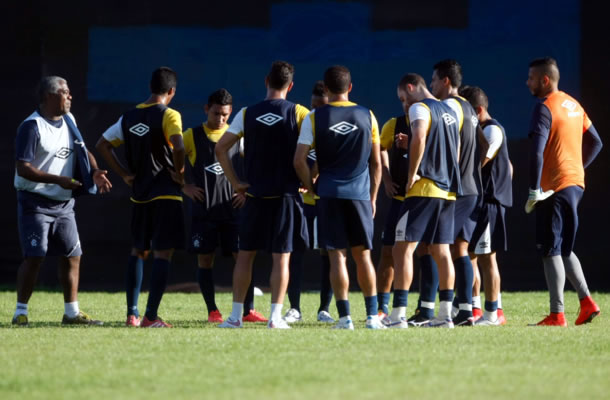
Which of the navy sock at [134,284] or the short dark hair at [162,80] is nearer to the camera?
the short dark hair at [162,80]

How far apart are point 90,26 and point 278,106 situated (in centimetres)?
608

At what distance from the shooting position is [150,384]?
4.43 metres

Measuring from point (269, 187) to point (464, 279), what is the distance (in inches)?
71.2

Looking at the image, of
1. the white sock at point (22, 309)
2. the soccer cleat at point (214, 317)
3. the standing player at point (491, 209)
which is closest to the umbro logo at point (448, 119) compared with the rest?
the standing player at point (491, 209)

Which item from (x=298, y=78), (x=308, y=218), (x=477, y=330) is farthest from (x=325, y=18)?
(x=477, y=330)

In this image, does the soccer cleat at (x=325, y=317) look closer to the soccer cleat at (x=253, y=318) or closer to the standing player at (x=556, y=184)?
the soccer cleat at (x=253, y=318)

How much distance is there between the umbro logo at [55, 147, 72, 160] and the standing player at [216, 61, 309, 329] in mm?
1377

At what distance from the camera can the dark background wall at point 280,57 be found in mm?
12133

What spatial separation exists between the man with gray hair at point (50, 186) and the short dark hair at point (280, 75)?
160 centimetres

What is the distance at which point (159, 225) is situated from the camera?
725cm

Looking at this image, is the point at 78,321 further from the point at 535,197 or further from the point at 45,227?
the point at 535,197

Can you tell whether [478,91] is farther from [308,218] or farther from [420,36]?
[420,36]

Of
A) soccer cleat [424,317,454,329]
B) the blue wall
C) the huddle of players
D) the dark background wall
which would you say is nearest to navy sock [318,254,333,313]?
the huddle of players

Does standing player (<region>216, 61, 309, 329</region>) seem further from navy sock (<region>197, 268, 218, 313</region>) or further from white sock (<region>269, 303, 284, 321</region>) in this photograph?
navy sock (<region>197, 268, 218, 313</region>)
